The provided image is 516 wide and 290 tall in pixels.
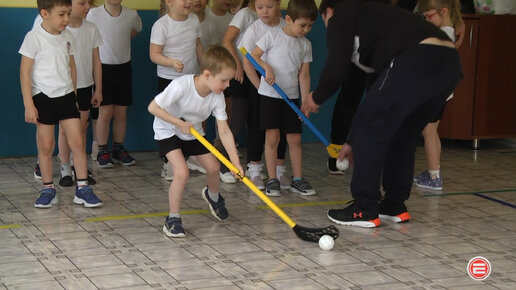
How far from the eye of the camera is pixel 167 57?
5.21 m

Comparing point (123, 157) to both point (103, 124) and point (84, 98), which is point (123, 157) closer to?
point (103, 124)

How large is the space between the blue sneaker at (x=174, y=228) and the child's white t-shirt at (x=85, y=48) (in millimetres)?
1466

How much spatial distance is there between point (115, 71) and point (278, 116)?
140 cm

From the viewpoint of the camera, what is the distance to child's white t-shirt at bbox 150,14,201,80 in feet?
17.0

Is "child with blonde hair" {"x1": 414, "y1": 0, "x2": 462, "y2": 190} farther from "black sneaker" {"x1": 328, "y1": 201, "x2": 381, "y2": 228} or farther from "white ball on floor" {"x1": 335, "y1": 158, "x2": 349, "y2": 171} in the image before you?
"black sneaker" {"x1": 328, "y1": 201, "x2": 381, "y2": 228}

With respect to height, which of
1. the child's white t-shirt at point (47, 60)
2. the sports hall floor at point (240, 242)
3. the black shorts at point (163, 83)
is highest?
the child's white t-shirt at point (47, 60)

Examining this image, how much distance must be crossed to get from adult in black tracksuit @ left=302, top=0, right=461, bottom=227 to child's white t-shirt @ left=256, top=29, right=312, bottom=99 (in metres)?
0.67

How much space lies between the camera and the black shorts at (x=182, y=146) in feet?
13.4

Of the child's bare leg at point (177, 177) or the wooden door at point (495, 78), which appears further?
the wooden door at point (495, 78)

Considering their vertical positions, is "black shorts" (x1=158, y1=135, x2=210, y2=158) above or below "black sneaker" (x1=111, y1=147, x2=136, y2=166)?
above

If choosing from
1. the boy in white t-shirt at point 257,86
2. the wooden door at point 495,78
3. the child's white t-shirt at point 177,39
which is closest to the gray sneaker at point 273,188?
the boy in white t-shirt at point 257,86

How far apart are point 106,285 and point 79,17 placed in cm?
228

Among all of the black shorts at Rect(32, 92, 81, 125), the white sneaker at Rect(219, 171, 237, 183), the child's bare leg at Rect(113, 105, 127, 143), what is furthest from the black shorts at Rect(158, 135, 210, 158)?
the child's bare leg at Rect(113, 105, 127, 143)

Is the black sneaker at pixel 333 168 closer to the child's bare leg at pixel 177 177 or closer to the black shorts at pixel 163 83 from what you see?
the black shorts at pixel 163 83
